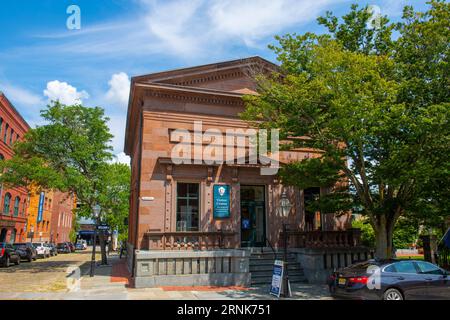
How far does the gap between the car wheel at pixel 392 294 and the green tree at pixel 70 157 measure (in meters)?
18.1

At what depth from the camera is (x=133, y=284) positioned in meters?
14.5

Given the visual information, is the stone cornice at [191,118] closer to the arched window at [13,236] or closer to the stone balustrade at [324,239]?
the stone balustrade at [324,239]

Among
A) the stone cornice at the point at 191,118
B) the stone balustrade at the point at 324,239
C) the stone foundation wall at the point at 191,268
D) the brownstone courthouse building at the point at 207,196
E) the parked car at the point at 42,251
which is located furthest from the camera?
the parked car at the point at 42,251

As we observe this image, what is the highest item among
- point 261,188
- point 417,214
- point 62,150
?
point 62,150

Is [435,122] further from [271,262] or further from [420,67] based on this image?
[271,262]

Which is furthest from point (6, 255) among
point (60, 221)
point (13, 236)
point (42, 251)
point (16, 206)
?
point (60, 221)

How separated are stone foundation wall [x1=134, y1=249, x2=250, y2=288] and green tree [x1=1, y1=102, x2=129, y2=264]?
9993mm

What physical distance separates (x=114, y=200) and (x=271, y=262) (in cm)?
1489

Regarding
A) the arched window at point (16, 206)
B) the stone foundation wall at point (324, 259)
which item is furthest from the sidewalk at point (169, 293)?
the arched window at point (16, 206)

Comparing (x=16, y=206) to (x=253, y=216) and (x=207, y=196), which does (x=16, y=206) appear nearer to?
(x=207, y=196)

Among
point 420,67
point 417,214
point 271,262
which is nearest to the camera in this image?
point 420,67

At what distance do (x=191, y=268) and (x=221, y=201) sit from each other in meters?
4.00

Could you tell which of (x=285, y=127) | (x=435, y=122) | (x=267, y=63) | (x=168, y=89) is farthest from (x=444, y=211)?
(x=168, y=89)

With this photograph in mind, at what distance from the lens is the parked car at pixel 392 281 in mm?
9883
